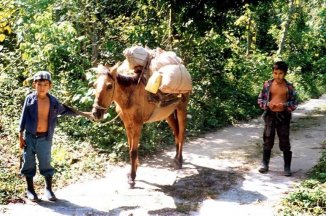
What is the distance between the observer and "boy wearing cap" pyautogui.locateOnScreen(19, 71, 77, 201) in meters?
5.27

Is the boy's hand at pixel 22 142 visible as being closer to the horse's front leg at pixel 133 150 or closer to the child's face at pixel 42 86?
the child's face at pixel 42 86

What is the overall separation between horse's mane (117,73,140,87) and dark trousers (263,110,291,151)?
2.25 meters

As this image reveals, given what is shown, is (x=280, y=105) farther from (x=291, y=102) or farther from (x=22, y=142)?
(x=22, y=142)

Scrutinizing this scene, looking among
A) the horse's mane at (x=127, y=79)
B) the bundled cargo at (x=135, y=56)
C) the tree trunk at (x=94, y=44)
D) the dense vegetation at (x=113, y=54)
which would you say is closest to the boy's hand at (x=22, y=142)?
the dense vegetation at (x=113, y=54)

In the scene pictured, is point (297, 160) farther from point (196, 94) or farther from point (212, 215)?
point (196, 94)

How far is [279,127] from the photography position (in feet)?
21.7

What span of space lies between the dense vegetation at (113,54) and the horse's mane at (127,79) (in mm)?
1834

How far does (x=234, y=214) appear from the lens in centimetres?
514

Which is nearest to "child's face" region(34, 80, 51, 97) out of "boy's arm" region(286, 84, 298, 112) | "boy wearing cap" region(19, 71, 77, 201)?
"boy wearing cap" region(19, 71, 77, 201)

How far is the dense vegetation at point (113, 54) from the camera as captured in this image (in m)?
8.28

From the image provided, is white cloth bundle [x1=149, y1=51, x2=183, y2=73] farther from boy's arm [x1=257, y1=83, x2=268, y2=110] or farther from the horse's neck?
boy's arm [x1=257, y1=83, x2=268, y2=110]

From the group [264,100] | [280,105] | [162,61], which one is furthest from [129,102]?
[280,105]

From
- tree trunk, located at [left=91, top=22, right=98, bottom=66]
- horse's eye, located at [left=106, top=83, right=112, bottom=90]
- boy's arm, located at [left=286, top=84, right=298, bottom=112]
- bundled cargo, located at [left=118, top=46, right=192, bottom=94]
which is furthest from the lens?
tree trunk, located at [left=91, top=22, right=98, bottom=66]

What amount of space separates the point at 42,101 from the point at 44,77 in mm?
340
